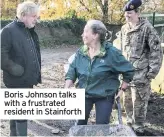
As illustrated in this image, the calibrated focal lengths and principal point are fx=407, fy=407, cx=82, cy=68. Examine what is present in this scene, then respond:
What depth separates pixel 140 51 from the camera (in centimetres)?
510

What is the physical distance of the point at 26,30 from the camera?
448cm

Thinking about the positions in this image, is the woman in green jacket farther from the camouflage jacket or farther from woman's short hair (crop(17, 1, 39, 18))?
the camouflage jacket

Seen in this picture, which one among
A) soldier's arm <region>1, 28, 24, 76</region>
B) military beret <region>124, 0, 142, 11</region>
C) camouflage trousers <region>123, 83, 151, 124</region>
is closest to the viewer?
soldier's arm <region>1, 28, 24, 76</region>

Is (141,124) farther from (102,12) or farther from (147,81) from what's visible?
(102,12)

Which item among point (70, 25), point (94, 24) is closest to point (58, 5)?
point (70, 25)

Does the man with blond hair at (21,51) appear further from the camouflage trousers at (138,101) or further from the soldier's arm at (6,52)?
the camouflage trousers at (138,101)

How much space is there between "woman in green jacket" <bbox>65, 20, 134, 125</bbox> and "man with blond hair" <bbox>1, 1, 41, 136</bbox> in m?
0.62

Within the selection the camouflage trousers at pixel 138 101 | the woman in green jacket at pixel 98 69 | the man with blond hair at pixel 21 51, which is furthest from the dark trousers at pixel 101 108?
the camouflage trousers at pixel 138 101

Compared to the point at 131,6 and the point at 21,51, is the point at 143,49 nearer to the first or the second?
the point at 131,6

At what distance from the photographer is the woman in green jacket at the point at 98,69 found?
3992 mm

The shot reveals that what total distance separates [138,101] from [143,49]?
706 millimetres

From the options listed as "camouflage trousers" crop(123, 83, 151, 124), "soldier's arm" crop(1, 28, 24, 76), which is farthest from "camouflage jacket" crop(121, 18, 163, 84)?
"soldier's arm" crop(1, 28, 24, 76)

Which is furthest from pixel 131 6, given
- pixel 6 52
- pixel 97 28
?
pixel 6 52

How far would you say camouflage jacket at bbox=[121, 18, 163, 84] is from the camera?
16.4 ft
